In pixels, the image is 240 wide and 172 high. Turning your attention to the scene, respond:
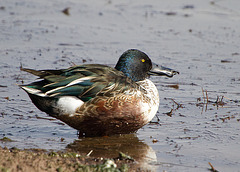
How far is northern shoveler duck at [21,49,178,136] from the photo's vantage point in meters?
4.39

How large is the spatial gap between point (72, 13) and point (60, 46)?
9.70ft

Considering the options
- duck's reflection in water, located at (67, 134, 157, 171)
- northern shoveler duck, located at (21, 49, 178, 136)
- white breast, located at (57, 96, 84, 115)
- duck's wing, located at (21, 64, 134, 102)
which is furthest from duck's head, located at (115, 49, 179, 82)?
white breast, located at (57, 96, 84, 115)

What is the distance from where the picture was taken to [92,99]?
4.46 m

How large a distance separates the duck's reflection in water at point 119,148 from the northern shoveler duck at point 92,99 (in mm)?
91

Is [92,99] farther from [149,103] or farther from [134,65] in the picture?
[134,65]

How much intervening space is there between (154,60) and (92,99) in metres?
3.55

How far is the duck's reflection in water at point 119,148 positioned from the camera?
4.09 meters

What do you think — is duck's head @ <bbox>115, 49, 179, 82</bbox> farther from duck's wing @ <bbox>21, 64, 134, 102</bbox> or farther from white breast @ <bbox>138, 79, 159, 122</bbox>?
duck's wing @ <bbox>21, 64, 134, 102</bbox>

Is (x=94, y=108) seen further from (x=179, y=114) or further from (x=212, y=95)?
(x=212, y=95)

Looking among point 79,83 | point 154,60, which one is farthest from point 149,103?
point 154,60

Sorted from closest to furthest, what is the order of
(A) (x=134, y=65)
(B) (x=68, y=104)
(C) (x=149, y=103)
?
1. (B) (x=68, y=104)
2. (C) (x=149, y=103)
3. (A) (x=134, y=65)

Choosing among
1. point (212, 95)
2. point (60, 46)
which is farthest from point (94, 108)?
point (60, 46)

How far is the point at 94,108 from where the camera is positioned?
4465 millimetres

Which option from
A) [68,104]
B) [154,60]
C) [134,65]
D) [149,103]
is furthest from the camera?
[154,60]
